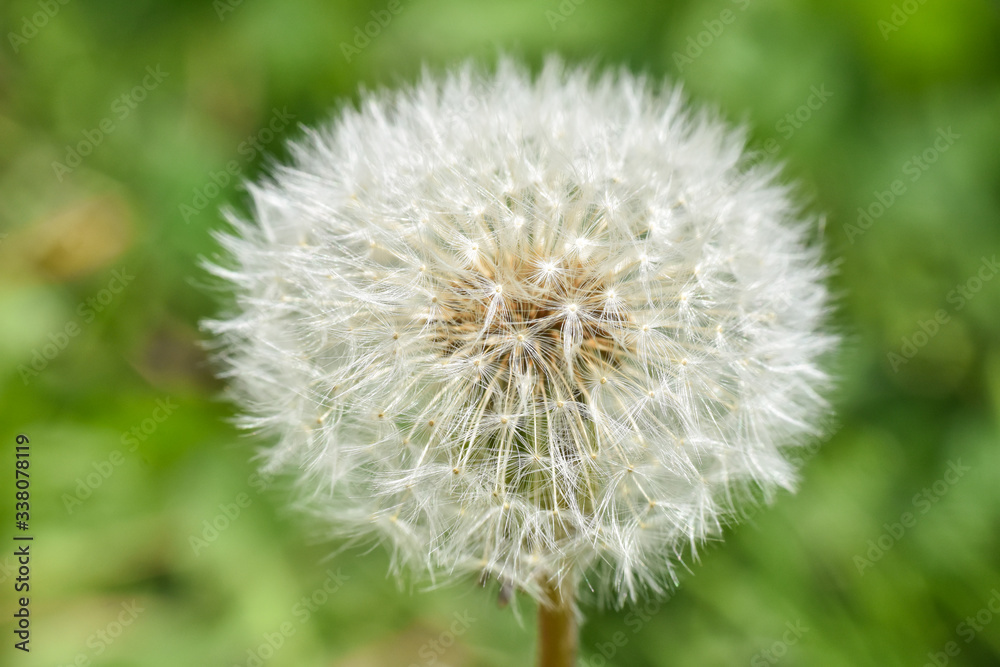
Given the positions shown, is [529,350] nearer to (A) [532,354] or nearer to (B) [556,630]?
(A) [532,354]

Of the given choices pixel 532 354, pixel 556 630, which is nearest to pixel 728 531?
pixel 556 630

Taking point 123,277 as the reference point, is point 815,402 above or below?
above

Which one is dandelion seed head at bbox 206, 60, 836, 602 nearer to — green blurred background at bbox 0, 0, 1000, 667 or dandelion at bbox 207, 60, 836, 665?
dandelion at bbox 207, 60, 836, 665

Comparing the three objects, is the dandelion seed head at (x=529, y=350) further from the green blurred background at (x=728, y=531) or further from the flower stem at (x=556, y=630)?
the green blurred background at (x=728, y=531)

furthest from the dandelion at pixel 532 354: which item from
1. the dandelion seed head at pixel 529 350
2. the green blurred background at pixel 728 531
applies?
the green blurred background at pixel 728 531

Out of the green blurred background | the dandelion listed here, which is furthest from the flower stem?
the green blurred background

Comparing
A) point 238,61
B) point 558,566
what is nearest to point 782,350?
point 558,566

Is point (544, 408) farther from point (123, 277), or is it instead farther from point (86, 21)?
point (86, 21)
